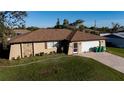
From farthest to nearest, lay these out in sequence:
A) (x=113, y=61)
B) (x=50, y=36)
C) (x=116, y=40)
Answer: (x=116, y=40) < (x=50, y=36) < (x=113, y=61)

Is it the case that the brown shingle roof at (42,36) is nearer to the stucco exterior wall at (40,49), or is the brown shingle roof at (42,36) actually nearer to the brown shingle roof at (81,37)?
the stucco exterior wall at (40,49)

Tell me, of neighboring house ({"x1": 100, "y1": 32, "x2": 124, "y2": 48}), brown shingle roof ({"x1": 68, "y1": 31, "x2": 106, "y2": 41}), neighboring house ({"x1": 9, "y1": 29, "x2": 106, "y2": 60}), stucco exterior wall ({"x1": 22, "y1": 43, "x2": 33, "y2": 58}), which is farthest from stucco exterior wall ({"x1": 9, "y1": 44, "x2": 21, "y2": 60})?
neighboring house ({"x1": 100, "y1": 32, "x2": 124, "y2": 48})

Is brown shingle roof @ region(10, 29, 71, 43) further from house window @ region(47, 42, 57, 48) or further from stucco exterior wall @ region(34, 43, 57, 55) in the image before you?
stucco exterior wall @ region(34, 43, 57, 55)

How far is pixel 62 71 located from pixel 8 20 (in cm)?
1150

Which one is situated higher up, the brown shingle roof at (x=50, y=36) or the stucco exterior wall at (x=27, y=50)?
the brown shingle roof at (x=50, y=36)

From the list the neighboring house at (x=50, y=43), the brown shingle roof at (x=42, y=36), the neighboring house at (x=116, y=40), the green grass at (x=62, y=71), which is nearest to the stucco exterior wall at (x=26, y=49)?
the neighboring house at (x=50, y=43)

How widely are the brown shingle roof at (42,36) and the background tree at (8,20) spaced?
1.49m

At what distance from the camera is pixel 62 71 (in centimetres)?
1962

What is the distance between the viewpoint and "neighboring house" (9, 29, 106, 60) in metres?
25.9

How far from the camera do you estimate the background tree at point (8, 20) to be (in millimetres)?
26344

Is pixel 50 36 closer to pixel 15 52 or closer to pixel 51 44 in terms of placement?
pixel 51 44

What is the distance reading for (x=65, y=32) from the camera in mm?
30625

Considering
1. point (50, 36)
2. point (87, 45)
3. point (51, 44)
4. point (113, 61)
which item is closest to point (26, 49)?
point (51, 44)
